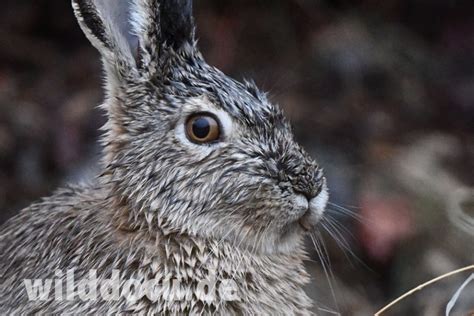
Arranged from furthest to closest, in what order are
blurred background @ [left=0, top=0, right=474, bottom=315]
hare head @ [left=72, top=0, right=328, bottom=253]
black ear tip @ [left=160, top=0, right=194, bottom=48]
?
1. blurred background @ [left=0, top=0, right=474, bottom=315]
2. black ear tip @ [left=160, top=0, right=194, bottom=48]
3. hare head @ [left=72, top=0, right=328, bottom=253]

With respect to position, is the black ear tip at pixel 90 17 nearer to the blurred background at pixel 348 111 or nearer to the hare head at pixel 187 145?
the hare head at pixel 187 145

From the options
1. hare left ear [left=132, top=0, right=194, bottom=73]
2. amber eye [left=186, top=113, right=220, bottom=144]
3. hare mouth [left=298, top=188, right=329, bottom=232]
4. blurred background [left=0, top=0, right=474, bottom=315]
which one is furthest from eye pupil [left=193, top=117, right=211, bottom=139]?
blurred background [left=0, top=0, right=474, bottom=315]

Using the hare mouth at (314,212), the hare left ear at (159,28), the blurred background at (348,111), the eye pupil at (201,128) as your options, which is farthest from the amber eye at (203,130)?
the blurred background at (348,111)

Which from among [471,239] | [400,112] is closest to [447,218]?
[471,239]

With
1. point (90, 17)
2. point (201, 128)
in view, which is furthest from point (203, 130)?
point (90, 17)

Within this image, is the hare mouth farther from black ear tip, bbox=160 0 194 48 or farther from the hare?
black ear tip, bbox=160 0 194 48

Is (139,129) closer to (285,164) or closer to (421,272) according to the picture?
(285,164)
